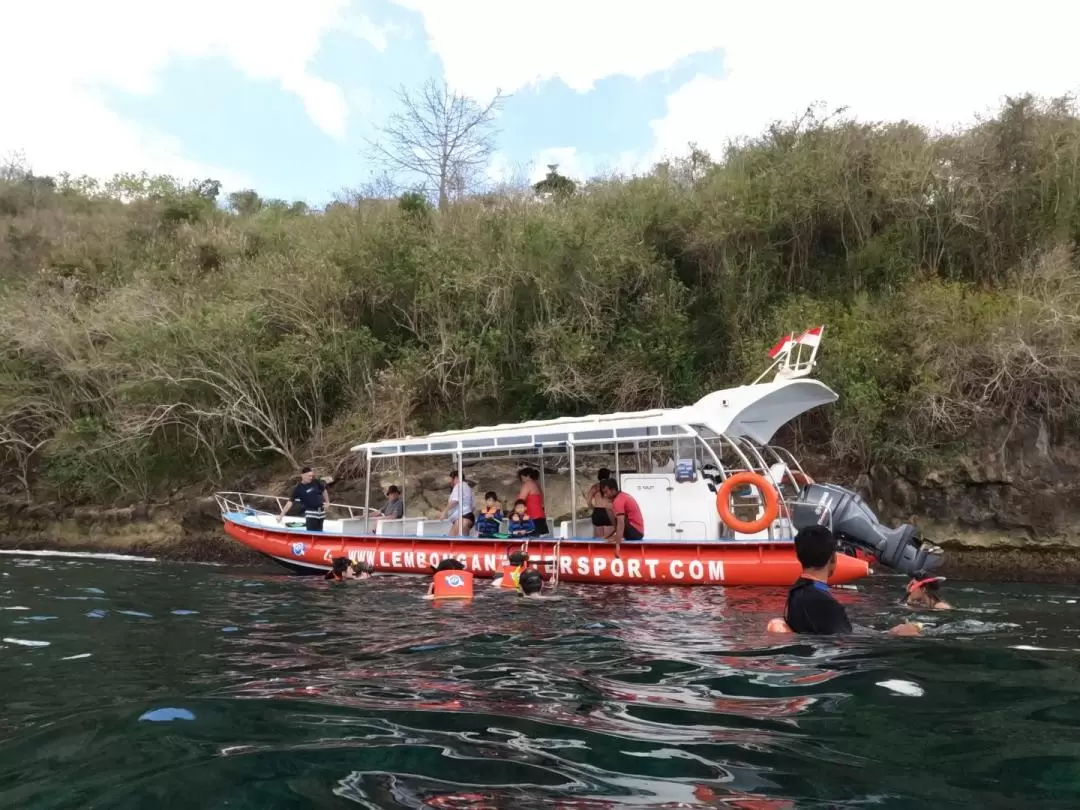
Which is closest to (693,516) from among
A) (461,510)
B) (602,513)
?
(602,513)

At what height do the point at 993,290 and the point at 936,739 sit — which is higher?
the point at 993,290

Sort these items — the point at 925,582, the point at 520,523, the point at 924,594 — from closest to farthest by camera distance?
the point at 925,582 → the point at 924,594 → the point at 520,523

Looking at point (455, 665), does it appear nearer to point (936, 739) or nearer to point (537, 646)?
point (537, 646)

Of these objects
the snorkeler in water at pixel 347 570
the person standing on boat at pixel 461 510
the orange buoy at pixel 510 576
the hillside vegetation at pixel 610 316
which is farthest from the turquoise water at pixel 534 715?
the hillside vegetation at pixel 610 316

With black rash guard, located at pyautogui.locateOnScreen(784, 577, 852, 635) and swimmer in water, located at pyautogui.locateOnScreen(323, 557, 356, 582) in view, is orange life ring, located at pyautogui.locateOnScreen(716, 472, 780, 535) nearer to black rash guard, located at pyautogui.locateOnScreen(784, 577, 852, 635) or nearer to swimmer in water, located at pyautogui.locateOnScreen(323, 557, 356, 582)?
black rash guard, located at pyautogui.locateOnScreen(784, 577, 852, 635)

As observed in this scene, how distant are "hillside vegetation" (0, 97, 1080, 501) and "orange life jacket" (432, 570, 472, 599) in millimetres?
10179

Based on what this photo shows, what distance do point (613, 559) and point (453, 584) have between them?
9.22 ft

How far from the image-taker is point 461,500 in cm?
1388

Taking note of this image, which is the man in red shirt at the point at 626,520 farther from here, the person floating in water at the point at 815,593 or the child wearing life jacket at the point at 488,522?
the person floating in water at the point at 815,593

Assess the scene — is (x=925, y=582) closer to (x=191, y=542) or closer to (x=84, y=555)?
(x=191, y=542)

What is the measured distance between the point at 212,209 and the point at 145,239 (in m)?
3.84

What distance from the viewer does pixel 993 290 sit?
18734 mm

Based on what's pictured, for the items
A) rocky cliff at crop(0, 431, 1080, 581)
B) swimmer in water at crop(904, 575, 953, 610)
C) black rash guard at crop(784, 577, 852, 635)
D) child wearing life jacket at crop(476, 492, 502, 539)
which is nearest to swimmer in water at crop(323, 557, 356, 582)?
child wearing life jacket at crop(476, 492, 502, 539)

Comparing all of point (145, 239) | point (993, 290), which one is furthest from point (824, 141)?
point (145, 239)
